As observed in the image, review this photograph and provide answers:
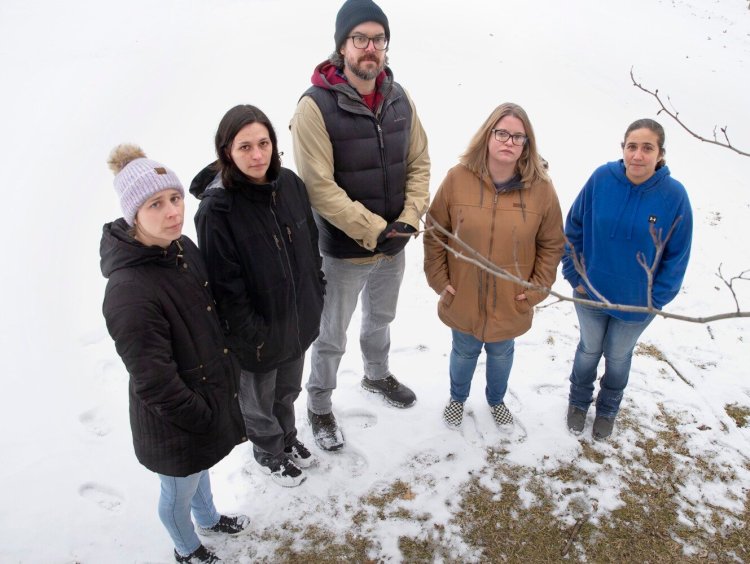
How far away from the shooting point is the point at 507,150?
108 inches

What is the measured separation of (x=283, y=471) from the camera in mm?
3217

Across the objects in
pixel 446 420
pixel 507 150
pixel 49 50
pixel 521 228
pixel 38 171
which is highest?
pixel 49 50

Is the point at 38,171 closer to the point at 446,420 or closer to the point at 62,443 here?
the point at 62,443

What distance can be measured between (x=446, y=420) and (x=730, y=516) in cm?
187

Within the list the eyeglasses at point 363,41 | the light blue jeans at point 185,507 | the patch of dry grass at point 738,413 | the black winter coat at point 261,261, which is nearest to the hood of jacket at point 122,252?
the black winter coat at point 261,261

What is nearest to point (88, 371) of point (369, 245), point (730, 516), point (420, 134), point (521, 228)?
point (369, 245)

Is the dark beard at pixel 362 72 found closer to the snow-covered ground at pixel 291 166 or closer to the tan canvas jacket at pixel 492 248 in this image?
the tan canvas jacket at pixel 492 248

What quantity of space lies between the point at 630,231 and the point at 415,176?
52.0 inches

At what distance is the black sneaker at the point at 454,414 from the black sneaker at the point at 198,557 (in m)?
1.78

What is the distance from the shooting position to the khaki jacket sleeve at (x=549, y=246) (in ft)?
9.68

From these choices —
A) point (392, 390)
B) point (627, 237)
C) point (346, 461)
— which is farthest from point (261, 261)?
point (627, 237)

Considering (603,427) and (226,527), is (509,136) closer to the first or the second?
(603,427)

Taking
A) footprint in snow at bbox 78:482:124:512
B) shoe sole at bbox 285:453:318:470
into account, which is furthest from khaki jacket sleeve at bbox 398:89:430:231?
footprint in snow at bbox 78:482:124:512

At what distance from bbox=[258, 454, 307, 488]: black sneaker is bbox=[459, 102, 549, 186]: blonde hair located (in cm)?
221
